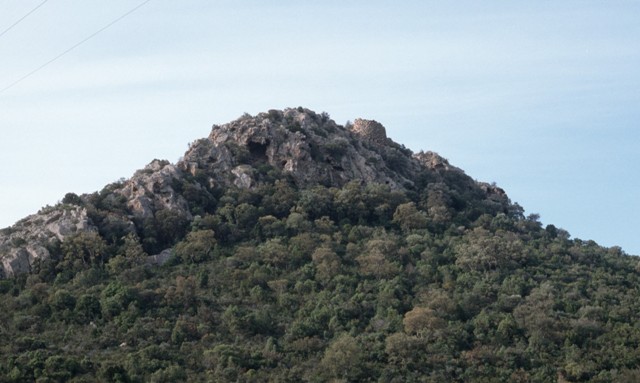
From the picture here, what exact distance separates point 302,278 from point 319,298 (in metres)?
3.08

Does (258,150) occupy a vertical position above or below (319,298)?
above

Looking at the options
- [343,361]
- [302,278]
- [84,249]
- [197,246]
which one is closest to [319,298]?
[302,278]

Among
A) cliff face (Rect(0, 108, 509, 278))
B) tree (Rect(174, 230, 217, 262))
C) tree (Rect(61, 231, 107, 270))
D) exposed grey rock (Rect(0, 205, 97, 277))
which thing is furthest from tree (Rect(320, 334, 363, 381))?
exposed grey rock (Rect(0, 205, 97, 277))

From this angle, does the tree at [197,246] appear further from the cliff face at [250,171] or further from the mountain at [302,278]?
the cliff face at [250,171]

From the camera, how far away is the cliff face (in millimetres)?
68375

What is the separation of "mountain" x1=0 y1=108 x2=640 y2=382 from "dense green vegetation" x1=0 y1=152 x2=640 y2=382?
4.7 inches

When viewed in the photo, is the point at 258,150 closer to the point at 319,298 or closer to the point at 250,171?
the point at 250,171

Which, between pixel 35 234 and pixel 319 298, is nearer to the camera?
pixel 319 298

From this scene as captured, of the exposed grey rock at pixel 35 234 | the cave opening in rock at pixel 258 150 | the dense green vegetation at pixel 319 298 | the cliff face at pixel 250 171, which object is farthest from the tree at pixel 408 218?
the exposed grey rock at pixel 35 234

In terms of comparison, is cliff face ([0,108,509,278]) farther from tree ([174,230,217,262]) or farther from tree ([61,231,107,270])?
tree ([174,230,217,262])

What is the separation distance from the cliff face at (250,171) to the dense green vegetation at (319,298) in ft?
2.80

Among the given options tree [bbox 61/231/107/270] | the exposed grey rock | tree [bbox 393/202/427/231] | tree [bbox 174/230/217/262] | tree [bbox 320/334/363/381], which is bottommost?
tree [bbox 320/334/363/381]

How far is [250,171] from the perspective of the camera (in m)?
76.8

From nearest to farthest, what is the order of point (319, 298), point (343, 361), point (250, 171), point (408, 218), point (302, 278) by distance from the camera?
point (343, 361) → point (319, 298) → point (302, 278) → point (408, 218) → point (250, 171)
